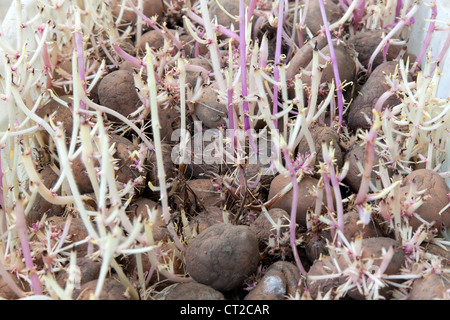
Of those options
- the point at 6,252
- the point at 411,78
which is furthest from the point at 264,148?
the point at 6,252

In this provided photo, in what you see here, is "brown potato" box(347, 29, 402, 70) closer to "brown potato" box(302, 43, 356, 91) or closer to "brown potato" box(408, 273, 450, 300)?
"brown potato" box(302, 43, 356, 91)

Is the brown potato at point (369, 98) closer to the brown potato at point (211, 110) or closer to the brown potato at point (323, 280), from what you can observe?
the brown potato at point (211, 110)

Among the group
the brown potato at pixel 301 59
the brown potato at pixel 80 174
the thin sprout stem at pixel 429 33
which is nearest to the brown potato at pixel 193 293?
the brown potato at pixel 80 174

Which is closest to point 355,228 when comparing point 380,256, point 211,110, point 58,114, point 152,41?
point 380,256

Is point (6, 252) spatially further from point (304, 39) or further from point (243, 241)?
point (304, 39)

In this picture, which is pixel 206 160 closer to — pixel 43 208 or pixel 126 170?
pixel 126 170

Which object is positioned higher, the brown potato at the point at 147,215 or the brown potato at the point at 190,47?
the brown potato at the point at 190,47

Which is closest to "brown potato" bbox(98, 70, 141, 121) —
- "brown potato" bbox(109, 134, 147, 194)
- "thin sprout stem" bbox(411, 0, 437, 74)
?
"brown potato" bbox(109, 134, 147, 194)
